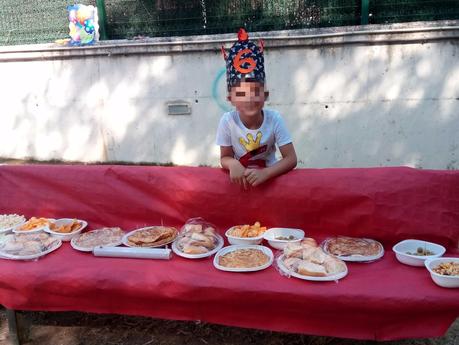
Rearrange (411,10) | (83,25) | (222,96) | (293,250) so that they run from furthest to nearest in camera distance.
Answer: (83,25)
(222,96)
(411,10)
(293,250)

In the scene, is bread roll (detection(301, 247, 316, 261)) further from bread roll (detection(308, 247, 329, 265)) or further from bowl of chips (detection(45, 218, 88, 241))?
bowl of chips (detection(45, 218, 88, 241))

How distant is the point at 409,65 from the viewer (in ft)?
17.6

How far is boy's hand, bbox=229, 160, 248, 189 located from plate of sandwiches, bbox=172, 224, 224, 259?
1.24ft

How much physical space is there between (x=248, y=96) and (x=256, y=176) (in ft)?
1.69

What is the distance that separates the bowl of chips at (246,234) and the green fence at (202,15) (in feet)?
13.1

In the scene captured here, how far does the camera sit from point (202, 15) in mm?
6250

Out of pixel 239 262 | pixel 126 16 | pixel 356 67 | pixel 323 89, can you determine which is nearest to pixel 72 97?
pixel 126 16

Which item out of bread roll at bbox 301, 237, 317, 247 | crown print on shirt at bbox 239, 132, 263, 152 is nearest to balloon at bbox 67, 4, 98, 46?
crown print on shirt at bbox 239, 132, 263, 152

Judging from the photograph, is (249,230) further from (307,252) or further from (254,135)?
(254,135)

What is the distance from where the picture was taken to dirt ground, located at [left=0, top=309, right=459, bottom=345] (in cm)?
Answer: 284

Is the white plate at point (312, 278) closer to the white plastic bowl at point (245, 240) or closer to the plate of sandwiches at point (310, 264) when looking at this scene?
the plate of sandwiches at point (310, 264)

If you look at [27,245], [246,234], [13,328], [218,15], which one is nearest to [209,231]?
[246,234]

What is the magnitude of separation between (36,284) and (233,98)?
165 centimetres

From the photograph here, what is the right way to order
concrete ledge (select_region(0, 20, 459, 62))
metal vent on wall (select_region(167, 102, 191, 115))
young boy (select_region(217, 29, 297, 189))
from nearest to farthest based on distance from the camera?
young boy (select_region(217, 29, 297, 189)) → concrete ledge (select_region(0, 20, 459, 62)) → metal vent on wall (select_region(167, 102, 191, 115))
